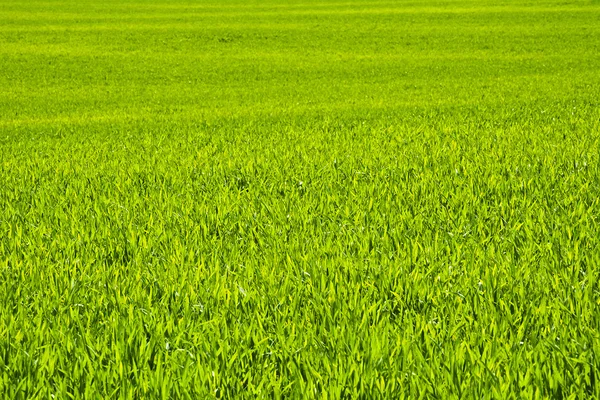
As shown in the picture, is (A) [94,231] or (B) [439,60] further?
(B) [439,60]

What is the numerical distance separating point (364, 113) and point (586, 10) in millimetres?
29044

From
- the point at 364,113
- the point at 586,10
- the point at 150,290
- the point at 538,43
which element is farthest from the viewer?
the point at 586,10

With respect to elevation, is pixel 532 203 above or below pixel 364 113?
above

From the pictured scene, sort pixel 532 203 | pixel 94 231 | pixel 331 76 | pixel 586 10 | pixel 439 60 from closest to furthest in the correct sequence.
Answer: pixel 94 231 < pixel 532 203 < pixel 331 76 < pixel 439 60 < pixel 586 10

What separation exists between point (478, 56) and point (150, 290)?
26.0 m

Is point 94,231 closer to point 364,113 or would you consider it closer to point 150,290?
point 150,290

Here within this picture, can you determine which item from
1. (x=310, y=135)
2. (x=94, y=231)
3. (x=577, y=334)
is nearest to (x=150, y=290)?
(x=94, y=231)

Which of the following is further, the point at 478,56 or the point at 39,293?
the point at 478,56

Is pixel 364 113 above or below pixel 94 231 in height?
below

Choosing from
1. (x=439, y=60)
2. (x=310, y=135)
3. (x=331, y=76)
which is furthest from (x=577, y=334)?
(x=439, y=60)

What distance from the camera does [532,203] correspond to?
14.0ft

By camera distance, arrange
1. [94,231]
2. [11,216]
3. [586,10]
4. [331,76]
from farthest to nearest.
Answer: [586,10], [331,76], [11,216], [94,231]

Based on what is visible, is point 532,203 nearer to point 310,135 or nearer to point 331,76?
point 310,135

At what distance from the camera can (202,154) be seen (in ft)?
24.8
